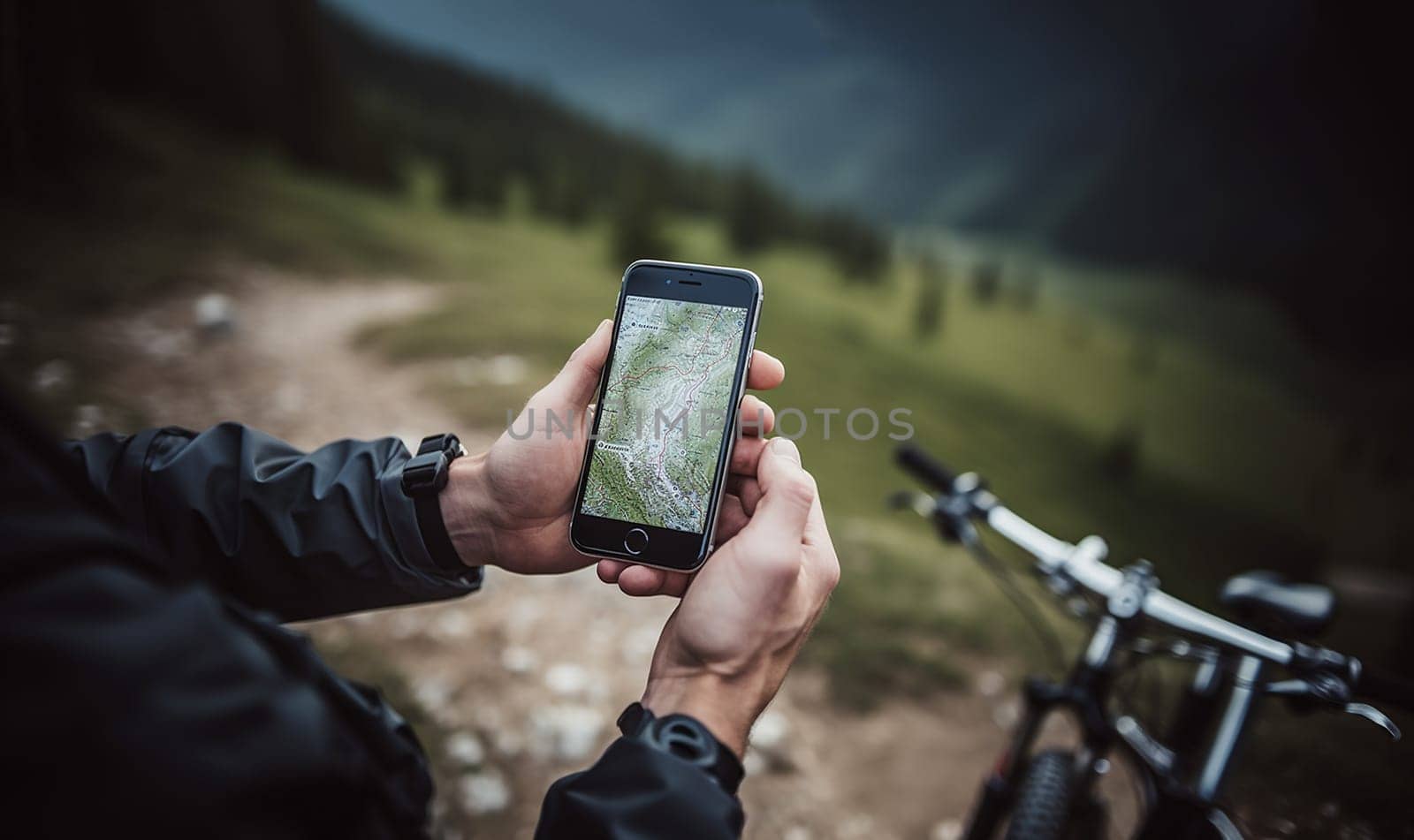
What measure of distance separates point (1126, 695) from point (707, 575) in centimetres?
138

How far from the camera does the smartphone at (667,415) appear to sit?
143 cm

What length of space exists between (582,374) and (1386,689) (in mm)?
1694

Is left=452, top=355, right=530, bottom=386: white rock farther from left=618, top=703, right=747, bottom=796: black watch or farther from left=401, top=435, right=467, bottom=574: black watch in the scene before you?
left=618, top=703, right=747, bottom=796: black watch

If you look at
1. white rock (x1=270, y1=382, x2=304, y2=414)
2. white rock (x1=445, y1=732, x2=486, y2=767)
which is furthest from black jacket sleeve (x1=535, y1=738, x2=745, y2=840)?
white rock (x1=270, y1=382, x2=304, y2=414)

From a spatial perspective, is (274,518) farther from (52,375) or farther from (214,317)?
(214,317)

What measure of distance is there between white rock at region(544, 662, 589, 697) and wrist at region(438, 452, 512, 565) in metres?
1.57

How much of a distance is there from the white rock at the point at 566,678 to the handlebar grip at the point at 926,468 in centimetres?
172

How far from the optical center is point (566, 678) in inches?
115

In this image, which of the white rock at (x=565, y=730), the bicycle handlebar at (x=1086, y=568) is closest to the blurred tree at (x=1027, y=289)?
the bicycle handlebar at (x=1086, y=568)

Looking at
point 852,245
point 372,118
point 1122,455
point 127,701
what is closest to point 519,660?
point 127,701

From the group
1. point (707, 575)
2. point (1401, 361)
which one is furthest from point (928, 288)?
point (707, 575)

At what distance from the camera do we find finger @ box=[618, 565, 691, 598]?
4.59 feet

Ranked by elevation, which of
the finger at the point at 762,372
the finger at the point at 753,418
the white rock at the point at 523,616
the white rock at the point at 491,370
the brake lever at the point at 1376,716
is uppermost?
the finger at the point at 762,372

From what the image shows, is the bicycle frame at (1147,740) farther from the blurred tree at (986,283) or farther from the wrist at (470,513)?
the blurred tree at (986,283)
